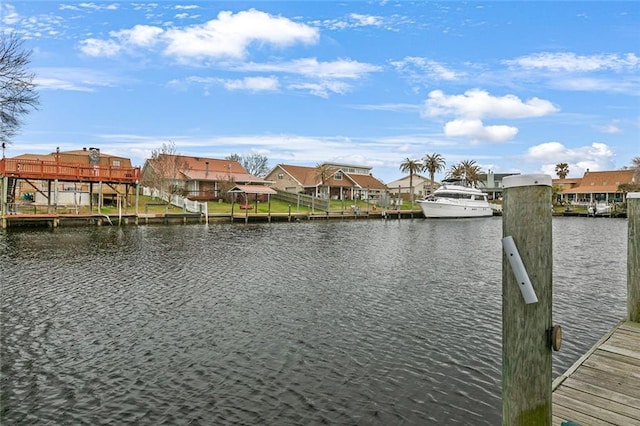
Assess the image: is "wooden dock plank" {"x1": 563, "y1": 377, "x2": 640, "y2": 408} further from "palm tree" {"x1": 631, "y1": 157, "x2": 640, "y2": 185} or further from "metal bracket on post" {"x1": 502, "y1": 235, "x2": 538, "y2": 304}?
"palm tree" {"x1": 631, "y1": 157, "x2": 640, "y2": 185}

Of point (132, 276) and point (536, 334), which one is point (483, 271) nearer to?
point (132, 276)

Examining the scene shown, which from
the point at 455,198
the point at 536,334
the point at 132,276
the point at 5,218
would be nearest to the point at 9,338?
the point at 132,276

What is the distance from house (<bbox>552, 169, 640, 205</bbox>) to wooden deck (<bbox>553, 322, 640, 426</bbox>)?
8341cm

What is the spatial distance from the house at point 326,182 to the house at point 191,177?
850 cm

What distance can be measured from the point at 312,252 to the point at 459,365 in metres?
15.6

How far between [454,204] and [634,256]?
2138 inches

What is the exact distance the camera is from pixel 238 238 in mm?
29812

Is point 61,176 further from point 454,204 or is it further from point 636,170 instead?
point 636,170

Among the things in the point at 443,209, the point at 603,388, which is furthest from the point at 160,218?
the point at 603,388

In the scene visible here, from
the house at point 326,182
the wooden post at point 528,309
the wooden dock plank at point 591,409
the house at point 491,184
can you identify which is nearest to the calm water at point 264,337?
the wooden dock plank at point 591,409

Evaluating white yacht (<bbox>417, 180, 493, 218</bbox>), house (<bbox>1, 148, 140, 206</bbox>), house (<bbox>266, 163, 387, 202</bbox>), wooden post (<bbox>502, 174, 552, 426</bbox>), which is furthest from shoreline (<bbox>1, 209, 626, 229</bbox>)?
wooden post (<bbox>502, 174, 552, 426</bbox>)

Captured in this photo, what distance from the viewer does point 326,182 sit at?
2660 inches

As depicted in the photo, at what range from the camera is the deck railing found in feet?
107

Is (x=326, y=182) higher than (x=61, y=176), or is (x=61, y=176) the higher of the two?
(x=326, y=182)
